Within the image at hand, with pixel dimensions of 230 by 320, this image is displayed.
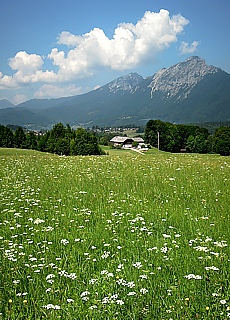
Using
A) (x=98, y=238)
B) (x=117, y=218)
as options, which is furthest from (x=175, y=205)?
(x=98, y=238)

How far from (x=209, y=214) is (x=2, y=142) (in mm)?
86431

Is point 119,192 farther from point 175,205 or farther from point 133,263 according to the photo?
point 133,263

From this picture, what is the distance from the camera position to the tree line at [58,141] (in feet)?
282

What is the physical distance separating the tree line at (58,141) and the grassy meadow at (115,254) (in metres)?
74.2

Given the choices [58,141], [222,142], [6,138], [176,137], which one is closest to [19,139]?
[6,138]

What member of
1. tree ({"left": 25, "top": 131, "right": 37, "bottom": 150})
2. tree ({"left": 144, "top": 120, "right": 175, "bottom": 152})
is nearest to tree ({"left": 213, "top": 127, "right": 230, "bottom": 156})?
tree ({"left": 144, "top": 120, "right": 175, "bottom": 152})

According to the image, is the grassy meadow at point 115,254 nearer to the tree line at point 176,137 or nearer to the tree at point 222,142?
the tree at point 222,142

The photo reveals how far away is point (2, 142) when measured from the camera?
88000 mm

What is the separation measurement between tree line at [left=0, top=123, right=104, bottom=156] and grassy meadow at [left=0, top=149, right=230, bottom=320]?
7422 cm

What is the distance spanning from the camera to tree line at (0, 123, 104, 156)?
85.9 meters

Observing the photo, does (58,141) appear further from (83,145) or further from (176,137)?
(176,137)

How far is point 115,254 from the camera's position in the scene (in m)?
5.86

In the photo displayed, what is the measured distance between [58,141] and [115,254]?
84849 millimetres

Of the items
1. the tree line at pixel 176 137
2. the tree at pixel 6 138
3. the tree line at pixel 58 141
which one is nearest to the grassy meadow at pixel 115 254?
the tree line at pixel 58 141
